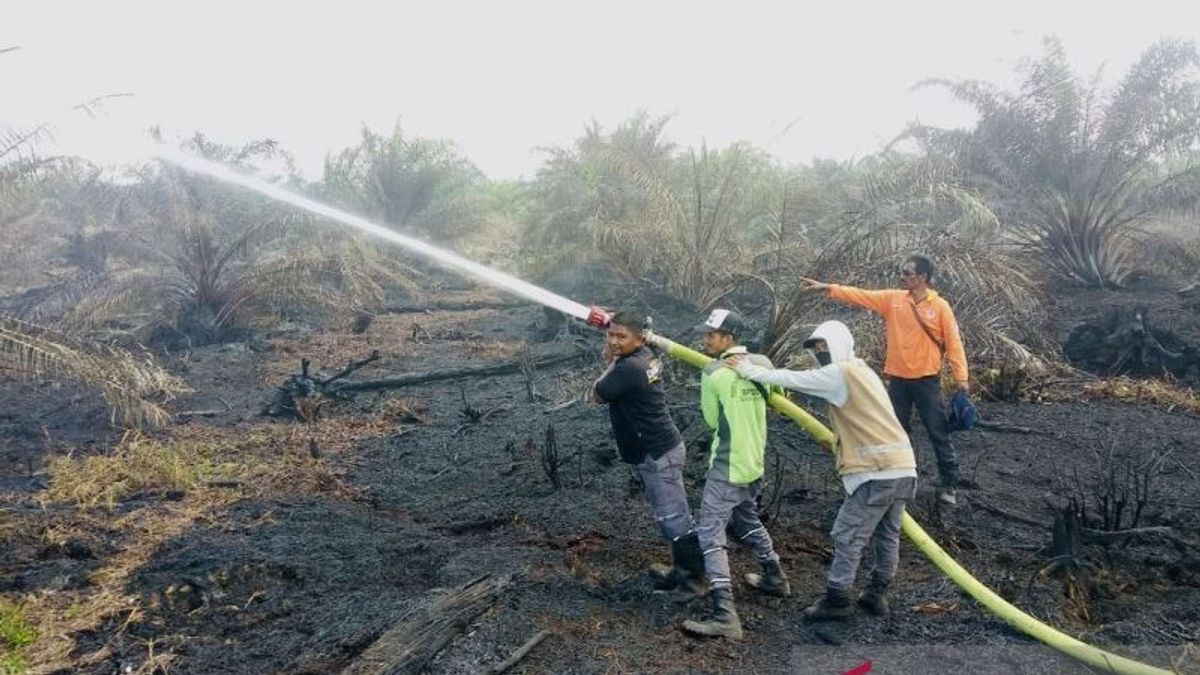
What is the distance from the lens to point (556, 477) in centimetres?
612

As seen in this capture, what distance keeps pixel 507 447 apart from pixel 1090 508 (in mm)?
4460

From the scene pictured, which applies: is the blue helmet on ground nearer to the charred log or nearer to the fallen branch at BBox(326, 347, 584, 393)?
the charred log

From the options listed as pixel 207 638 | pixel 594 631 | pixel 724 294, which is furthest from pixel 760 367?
pixel 724 294

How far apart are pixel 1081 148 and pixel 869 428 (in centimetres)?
1106

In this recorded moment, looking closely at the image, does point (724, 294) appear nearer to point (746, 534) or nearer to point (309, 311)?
point (309, 311)

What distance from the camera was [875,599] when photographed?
4.20m

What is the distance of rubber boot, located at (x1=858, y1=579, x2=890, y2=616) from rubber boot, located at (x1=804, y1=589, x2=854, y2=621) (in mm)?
129

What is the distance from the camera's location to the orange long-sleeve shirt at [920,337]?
563 cm

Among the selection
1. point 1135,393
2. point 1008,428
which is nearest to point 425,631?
point 1008,428

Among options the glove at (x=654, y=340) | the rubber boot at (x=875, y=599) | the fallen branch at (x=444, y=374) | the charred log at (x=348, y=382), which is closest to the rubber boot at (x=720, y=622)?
the rubber boot at (x=875, y=599)

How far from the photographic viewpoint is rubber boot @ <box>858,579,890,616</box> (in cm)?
419

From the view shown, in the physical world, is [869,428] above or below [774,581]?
above

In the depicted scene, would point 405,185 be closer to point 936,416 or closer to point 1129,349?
point 1129,349

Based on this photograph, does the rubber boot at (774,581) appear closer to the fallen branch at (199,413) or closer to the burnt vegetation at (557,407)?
the burnt vegetation at (557,407)
